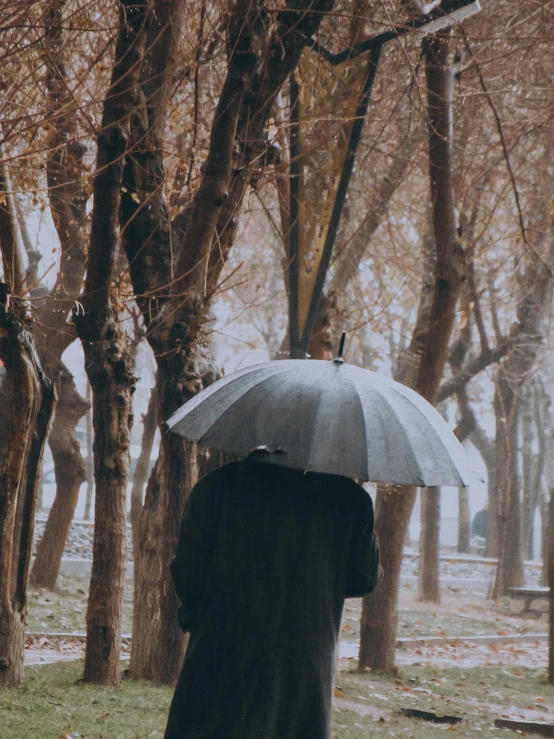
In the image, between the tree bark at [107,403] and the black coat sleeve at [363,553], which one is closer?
the black coat sleeve at [363,553]

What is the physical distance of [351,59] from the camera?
7.92 meters

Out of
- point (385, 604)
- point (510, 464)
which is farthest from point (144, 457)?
point (385, 604)

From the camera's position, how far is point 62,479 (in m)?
14.2

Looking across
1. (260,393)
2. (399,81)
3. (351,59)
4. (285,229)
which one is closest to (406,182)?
(399,81)

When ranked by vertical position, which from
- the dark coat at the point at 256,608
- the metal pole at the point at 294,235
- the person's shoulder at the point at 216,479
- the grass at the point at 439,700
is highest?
the metal pole at the point at 294,235

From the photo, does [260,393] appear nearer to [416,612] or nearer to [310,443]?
[310,443]

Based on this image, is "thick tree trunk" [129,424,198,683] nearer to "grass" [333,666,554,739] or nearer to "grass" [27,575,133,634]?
"grass" [333,666,554,739]

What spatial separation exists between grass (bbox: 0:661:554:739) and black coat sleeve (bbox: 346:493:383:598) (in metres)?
3.07

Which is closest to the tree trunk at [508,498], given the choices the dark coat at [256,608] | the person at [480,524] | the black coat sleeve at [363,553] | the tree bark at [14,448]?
the tree bark at [14,448]

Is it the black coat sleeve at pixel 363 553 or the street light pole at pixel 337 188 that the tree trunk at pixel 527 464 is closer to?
the street light pole at pixel 337 188

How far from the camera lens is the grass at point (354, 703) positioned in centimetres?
623

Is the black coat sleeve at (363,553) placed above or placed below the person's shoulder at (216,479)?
below

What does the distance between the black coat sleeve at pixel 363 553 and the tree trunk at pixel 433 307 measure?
6825mm

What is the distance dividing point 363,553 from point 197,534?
0.65 meters
